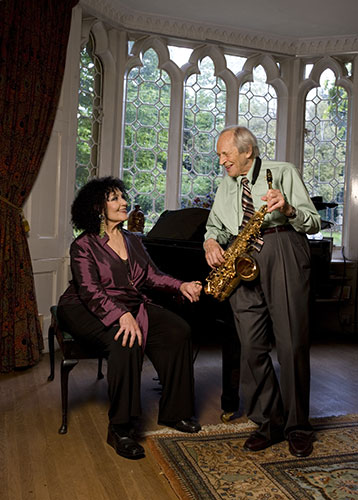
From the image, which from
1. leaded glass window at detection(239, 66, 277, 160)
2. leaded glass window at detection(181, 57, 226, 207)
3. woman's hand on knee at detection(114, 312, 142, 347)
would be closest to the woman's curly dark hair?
woman's hand on knee at detection(114, 312, 142, 347)

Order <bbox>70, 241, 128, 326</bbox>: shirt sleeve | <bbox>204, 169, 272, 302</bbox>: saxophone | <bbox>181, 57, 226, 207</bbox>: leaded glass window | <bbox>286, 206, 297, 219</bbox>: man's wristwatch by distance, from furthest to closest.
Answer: <bbox>181, 57, 226, 207</bbox>: leaded glass window < <bbox>70, 241, 128, 326</bbox>: shirt sleeve < <bbox>204, 169, 272, 302</bbox>: saxophone < <bbox>286, 206, 297, 219</bbox>: man's wristwatch

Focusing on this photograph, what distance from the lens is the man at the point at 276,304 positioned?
103 inches

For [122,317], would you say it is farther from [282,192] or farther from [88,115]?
[88,115]

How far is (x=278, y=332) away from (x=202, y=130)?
3.59 metres

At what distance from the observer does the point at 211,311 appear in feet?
12.4

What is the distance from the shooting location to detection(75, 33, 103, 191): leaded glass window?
5.06 metres

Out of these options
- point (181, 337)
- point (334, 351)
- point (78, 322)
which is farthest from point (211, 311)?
point (334, 351)

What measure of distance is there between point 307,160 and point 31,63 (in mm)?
3287

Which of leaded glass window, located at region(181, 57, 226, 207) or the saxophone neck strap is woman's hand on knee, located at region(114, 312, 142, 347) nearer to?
the saxophone neck strap

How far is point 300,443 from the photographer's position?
103 inches

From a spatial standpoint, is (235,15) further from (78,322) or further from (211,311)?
(78,322)

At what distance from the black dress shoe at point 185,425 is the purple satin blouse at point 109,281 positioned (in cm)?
51

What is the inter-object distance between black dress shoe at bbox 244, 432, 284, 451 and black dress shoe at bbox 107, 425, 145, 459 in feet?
1.73

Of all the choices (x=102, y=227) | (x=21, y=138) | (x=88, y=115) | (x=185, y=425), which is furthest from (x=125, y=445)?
(x=88, y=115)
